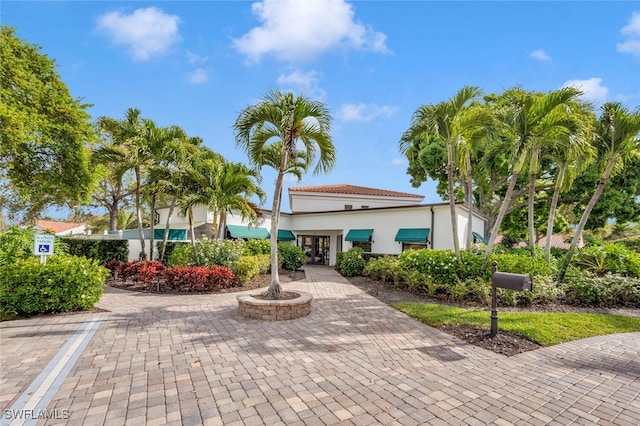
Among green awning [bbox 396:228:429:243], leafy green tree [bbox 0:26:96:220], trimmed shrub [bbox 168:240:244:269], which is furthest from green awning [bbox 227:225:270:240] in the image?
green awning [bbox 396:228:429:243]

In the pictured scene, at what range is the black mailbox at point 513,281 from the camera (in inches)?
234

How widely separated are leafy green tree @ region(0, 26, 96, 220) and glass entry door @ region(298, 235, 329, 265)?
581 inches

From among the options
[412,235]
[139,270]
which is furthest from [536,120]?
[139,270]

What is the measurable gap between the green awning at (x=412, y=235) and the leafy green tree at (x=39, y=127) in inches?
699

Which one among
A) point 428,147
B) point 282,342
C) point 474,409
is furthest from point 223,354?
point 428,147

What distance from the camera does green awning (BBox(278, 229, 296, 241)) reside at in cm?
2371

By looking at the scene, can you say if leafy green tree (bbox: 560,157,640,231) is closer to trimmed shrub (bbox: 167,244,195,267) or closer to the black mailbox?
the black mailbox

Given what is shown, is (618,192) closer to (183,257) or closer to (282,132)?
(282,132)

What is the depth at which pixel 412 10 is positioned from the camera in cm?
914

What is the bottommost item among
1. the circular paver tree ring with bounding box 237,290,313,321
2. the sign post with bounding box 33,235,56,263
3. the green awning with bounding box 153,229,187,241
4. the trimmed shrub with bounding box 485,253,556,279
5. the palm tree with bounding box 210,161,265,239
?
the circular paver tree ring with bounding box 237,290,313,321

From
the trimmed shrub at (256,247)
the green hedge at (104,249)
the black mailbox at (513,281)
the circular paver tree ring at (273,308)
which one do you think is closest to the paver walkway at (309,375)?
the circular paver tree ring at (273,308)

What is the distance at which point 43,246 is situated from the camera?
26.5ft

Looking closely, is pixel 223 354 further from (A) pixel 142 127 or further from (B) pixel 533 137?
(A) pixel 142 127

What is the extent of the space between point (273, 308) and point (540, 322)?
21.3 feet
